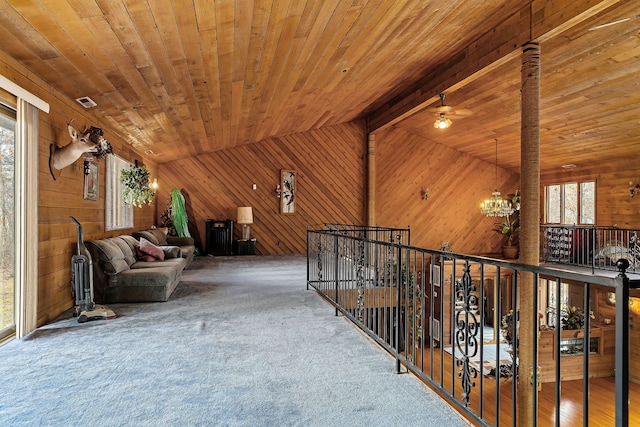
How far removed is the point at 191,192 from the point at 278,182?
7.08 ft

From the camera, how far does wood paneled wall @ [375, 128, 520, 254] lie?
11688mm

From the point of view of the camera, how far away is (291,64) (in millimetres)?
5172

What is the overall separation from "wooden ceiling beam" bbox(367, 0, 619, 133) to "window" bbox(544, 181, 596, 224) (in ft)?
17.3

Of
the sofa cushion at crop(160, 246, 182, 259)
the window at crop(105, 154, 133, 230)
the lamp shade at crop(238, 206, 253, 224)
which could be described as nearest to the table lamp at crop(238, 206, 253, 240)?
the lamp shade at crop(238, 206, 253, 224)

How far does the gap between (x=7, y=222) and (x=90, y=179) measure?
188 cm

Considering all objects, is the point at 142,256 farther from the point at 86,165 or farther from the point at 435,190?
the point at 435,190

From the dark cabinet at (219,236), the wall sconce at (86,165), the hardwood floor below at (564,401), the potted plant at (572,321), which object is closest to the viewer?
the wall sconce at (86,165)

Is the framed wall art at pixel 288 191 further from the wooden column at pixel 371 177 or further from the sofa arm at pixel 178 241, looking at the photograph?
the sofa arm at pixel 178 241

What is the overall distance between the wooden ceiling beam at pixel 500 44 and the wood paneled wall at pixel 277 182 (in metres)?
2.83

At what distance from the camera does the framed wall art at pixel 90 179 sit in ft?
17.0

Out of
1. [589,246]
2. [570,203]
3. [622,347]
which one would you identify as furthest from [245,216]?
[622,347]

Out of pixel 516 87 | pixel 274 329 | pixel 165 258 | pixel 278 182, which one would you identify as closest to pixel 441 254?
pixel 274 329

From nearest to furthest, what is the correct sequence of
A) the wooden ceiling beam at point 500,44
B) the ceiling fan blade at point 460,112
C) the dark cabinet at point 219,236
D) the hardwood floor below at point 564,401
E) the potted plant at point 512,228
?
the wooden ceiling beam at point 500,44
the ceiling fan blade at point 460,112
the hardwood floor below at point 564,401
the dark cabinet at point 219,236
the potted plant at point 512,228

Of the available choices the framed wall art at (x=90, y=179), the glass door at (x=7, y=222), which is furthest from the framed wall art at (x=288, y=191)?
the glass door at (x=7, y=222)
